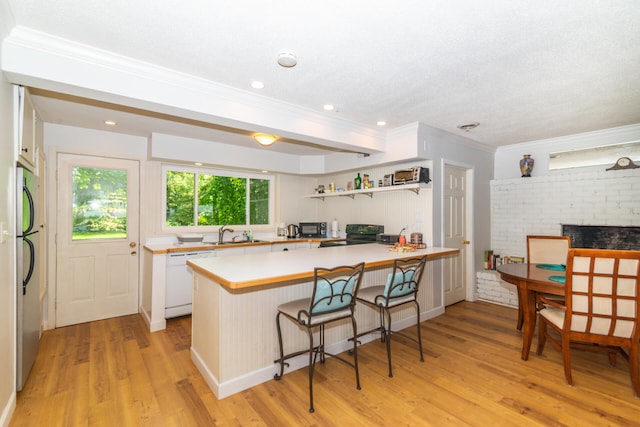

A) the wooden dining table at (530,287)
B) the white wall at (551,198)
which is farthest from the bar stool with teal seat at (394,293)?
the white wall at (551,198)

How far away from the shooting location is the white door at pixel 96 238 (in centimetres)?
356

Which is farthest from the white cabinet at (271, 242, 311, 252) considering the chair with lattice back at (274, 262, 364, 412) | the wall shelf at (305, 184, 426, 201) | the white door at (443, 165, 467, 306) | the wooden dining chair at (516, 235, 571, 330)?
the wooden dining chair at (516, 235, 571, 330)

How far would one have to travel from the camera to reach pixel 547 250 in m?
3.36

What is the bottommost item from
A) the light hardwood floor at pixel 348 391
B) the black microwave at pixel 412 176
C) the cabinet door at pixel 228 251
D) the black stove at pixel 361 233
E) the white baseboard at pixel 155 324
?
the light hardwood floor at pixel 348 391

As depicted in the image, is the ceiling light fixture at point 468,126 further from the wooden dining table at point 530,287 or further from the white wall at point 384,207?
the wooden dining table at point 530,287

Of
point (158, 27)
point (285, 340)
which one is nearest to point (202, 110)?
point (158, 27)

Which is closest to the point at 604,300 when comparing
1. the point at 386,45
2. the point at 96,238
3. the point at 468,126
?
the point at 468,126

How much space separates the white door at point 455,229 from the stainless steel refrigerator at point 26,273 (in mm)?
4302

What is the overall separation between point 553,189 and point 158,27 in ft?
16.3

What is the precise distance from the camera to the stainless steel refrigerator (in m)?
2.04

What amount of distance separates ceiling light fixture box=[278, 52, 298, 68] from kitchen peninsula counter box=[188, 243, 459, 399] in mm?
1492

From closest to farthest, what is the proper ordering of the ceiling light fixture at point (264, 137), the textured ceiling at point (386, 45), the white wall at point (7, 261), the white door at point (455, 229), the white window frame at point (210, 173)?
1. the textured ceiling at point (386, 45)
2. the white wall at point (7, 261)
3. the ceiling light fixture at point (264, 137)
4. the white door at point (455, 229)
5. the white window frame at point (210, 173)

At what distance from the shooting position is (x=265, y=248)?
14.9 ft

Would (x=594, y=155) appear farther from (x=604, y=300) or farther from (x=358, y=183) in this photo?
(x=358, y=183)
